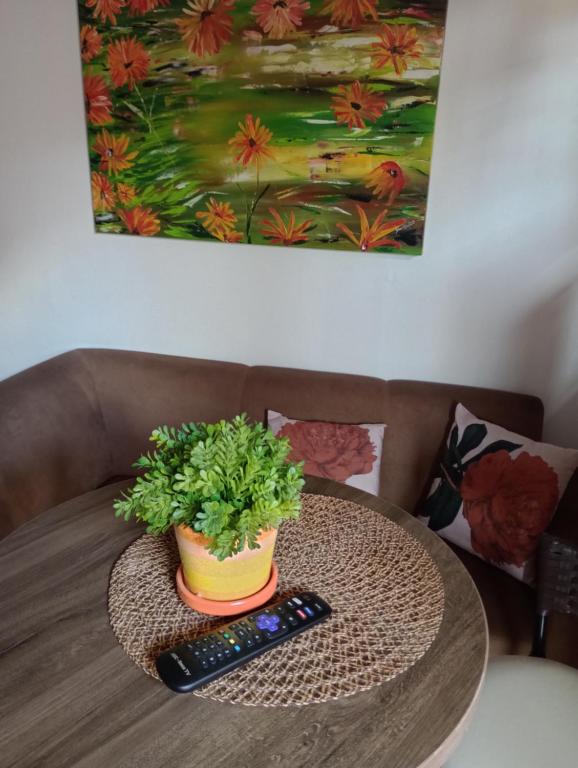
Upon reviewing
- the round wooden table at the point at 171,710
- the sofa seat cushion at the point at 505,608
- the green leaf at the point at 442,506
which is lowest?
the sofa seat cushion at the point at 505,608

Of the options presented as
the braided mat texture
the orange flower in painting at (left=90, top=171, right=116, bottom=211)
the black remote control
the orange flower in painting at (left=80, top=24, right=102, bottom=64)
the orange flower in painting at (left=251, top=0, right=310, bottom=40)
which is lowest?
the braided mat texture

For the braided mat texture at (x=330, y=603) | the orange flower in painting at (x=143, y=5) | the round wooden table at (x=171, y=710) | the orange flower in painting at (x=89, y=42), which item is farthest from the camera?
the orange flower in painting at (x=89, y=42)

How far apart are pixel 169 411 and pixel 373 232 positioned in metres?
0.93

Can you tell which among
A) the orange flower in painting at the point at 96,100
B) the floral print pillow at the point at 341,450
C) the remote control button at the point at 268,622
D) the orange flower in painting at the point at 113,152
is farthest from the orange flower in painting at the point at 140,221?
the remote control button at the point at 268,622

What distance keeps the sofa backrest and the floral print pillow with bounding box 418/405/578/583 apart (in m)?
0.12

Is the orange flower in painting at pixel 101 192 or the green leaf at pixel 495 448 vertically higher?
the orange flower in painting at pixel 101 192

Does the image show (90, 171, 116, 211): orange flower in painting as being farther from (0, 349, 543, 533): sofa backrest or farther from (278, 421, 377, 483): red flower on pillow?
(278, 421, 377, 483): red flower on pillow

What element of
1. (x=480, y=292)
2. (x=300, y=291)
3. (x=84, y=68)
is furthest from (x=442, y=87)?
(x=84, y=68)

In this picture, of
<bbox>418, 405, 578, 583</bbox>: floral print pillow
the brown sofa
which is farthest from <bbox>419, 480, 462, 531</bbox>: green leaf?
the brown sofa

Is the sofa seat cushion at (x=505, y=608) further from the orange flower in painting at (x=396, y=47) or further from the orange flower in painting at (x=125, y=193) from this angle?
the orange flower in painting at (x=125, y=193)

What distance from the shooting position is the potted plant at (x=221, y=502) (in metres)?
0.97

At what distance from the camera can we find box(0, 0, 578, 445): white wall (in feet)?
5.91

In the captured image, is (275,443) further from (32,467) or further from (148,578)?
(32,467)

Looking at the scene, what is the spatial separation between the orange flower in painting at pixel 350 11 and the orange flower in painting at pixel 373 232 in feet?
1.76
